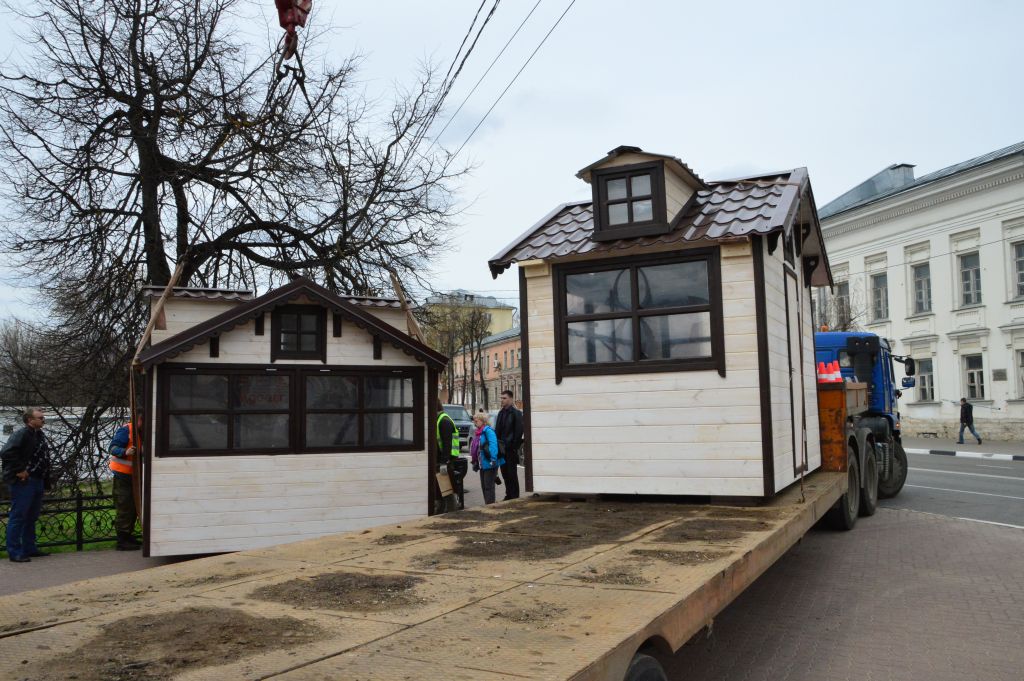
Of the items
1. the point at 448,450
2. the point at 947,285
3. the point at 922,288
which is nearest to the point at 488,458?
the point at 448,450

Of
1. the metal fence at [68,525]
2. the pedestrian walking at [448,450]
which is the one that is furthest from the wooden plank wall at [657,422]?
the metal fence at [68,525]

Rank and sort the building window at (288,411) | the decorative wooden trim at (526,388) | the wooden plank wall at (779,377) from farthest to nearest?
the building window at (288,411) < the decorative wooden trim at (526,388) < the wooden plank wall at (779,377)

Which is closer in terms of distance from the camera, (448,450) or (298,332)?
(298,332)

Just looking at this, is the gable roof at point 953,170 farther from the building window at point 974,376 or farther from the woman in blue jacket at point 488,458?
the woman in blue jacket at point 488,458

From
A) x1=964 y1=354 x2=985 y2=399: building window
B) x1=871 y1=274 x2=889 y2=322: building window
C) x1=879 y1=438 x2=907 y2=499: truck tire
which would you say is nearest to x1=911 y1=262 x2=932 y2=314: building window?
x1=871 y1=274 x2=889 y2=322: building window

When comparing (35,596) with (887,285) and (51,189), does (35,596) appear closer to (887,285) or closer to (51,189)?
(51,189)

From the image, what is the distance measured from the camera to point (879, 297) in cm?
3888

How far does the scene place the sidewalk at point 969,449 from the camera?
25.8 meters

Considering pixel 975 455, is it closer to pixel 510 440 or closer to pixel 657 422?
pixel 510 440

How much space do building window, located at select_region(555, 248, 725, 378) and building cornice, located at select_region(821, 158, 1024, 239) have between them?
30111mm

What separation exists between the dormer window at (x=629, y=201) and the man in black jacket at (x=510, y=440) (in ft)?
21.4

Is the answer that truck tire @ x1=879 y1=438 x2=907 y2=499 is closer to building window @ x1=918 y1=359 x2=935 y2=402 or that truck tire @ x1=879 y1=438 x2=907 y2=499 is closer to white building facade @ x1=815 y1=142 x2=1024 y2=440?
white building facade @ x1=815 y1=142 x2=1024 y2=440

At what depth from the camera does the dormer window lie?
24.6 ft

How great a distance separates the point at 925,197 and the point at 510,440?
28810 millimetres
